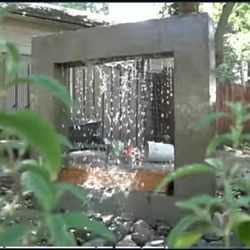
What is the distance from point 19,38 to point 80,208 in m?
7.60

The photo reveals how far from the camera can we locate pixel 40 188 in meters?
0.92

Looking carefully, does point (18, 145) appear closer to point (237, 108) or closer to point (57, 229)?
point (57, 229)

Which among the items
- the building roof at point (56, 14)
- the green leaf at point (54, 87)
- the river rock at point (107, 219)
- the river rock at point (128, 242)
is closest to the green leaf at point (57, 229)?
the green leaf at point (54, 87)

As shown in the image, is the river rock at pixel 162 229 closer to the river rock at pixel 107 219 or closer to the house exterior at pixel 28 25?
the river rock at pixel 107 219

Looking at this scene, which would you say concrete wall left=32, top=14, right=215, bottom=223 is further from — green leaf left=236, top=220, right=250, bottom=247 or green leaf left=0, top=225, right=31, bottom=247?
green leaf left=0, top=225, right=31, bottom=247

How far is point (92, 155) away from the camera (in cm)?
669

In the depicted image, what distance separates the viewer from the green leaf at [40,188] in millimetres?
836

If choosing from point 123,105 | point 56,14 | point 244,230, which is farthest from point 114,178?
point 56,14

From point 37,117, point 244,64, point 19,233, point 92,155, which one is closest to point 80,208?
point 92,155

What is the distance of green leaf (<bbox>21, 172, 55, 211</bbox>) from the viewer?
836mm

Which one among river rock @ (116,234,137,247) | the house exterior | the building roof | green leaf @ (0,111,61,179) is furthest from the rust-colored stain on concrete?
the building roof

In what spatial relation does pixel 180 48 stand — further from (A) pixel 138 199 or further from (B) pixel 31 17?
(B) pixel 31 17

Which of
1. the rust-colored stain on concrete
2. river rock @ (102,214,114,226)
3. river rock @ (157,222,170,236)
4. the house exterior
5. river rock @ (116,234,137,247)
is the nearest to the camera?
river rock @ (116,234,137,247)

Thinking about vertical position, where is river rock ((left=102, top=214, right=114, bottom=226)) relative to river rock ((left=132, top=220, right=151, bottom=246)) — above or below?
below
